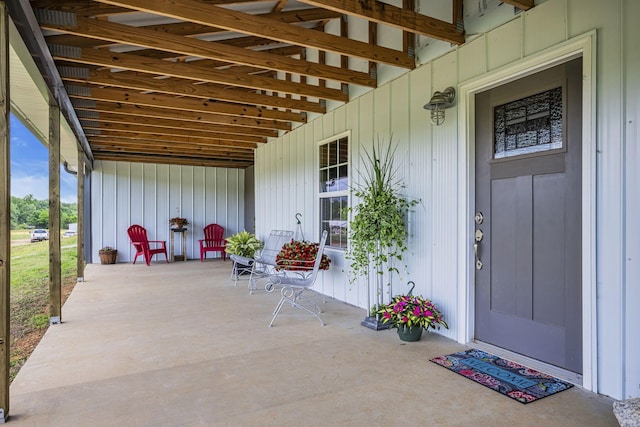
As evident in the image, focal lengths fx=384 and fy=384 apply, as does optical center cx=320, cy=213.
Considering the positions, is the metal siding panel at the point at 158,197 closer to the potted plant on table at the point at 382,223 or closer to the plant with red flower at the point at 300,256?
the plant with red flower at the point at 300,256

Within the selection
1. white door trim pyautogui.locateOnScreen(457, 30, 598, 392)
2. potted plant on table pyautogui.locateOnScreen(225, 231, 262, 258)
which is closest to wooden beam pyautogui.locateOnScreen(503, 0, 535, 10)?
white door trim pyautogui.locateOnScreen(457, 30, 598, 392)

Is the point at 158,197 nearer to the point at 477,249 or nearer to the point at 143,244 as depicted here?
the point at 143,244

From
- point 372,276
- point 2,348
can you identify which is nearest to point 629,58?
point 372,276

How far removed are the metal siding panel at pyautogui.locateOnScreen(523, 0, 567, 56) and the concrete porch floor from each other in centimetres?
223

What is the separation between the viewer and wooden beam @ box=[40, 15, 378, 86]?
2.96 m

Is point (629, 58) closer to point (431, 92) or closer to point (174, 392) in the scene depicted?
point (431, 92)

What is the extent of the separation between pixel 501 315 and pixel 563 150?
50.9 inches

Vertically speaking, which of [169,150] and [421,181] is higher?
[169,150]

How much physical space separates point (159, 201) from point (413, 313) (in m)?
8.08

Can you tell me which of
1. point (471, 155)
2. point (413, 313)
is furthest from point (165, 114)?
point (413, 313)

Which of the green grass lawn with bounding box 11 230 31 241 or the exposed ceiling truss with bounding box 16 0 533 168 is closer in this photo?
the exposed ceiling truss with bounding box 16 0 533 168

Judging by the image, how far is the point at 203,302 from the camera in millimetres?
4863

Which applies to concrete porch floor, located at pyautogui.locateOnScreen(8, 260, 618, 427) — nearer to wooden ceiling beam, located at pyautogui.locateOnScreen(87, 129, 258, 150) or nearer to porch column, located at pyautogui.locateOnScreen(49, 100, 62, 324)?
porch column, located at pyautogui.locateOnScreen(49, 100, 62, 324)

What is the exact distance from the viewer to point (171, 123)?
240 inches
